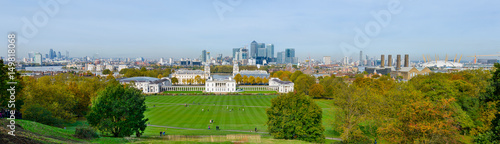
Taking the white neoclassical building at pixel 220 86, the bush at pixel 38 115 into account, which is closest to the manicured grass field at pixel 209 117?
the bush at pixel 38 115

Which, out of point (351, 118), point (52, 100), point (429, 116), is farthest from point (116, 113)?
point (429, 116)

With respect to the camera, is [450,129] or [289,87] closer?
[450,129]

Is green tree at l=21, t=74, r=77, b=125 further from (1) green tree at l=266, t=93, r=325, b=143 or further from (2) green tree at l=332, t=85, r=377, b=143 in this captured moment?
(2) green tree at l=332, t=85, r=377, b=143

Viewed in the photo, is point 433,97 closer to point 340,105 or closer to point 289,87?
point 340,105

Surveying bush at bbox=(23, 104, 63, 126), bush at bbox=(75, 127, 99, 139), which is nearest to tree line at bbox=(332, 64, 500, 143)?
bush at bbox=(75, 127, 99, 139)

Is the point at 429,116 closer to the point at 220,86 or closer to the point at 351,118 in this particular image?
the point at 351,118

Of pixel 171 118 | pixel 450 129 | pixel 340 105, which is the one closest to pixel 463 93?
pixel 340 105
